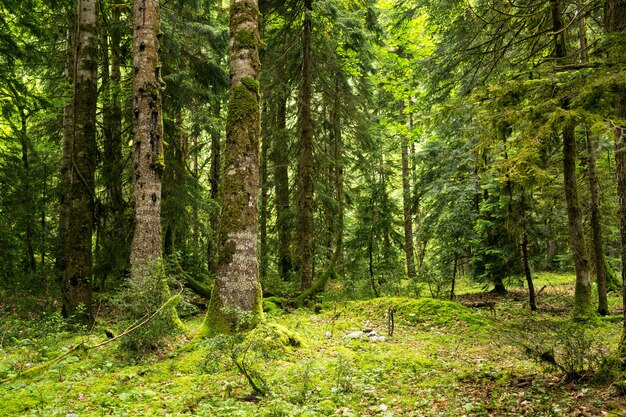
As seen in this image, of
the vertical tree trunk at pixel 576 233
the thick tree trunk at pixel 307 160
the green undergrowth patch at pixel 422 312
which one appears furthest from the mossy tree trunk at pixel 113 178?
the vertical tree trunk at pixel 576 233

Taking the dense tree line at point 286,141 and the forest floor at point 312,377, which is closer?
the forest floor at point 312,377

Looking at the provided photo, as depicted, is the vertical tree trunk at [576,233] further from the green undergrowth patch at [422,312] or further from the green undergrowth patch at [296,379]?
the green undergrowth patch at [422,312]

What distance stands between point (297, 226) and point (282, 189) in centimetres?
290

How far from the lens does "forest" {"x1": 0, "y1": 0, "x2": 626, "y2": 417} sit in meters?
→ 4.75

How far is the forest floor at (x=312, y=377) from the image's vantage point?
13.8 ft

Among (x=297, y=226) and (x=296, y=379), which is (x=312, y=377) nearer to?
(x=296, y=379)

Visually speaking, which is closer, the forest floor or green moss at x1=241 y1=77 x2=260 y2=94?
the forest floor

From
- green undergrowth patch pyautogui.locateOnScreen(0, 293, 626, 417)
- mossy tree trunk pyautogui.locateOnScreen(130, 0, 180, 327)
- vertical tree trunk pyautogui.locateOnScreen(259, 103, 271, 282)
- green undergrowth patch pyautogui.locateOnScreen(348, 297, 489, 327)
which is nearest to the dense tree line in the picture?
mossy tree trunk pyautogui.locateOnScreen(130, 0, 180, 327)

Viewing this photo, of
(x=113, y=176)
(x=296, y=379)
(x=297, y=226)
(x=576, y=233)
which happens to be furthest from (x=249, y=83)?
(x=576, y=233)

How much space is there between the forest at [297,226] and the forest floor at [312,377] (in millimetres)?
38

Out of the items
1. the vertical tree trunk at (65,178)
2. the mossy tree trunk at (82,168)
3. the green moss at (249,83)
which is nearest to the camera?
the green moss at (249,83)

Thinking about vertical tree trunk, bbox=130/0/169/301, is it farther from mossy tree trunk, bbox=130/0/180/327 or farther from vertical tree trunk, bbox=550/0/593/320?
vertical tree trunk, bbox=550/0/593/320

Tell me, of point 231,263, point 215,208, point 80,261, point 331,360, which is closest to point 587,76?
point 331,360

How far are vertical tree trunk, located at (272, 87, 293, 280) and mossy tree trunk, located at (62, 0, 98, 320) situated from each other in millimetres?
6483
